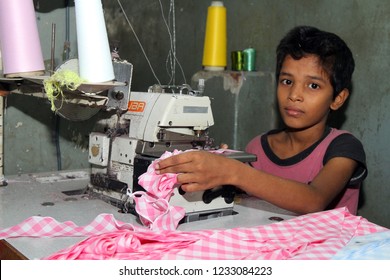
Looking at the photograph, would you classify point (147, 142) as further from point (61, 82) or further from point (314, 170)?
point (314, 170)

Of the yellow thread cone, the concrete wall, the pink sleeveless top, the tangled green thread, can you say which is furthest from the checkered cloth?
the yellow thread cone

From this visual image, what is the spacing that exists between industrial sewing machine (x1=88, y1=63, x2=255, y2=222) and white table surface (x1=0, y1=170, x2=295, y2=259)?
0.05 metres

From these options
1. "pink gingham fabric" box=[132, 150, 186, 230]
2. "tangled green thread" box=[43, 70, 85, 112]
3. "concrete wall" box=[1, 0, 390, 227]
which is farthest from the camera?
"concrete wall" box=[1, 0, 390, 227]

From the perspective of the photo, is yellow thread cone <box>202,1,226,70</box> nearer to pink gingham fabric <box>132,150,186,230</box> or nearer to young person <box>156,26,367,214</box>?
young person <box>156,26,367,214</box>

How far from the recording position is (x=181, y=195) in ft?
4.79

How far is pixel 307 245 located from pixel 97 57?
83 cm

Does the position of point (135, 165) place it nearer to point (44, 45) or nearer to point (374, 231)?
point (374, 231)

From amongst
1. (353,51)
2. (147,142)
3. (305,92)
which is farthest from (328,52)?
(147,142)

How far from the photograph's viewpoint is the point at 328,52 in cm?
182

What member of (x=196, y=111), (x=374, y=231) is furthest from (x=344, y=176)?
(x=196, y=111)

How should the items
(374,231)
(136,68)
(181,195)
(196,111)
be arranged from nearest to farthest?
1. (374,231)
2. (181,195)
3. (196,111)
4. (136,68)

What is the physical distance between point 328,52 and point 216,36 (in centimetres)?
102

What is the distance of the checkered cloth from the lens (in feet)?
3.65

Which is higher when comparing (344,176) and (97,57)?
(97,57)
